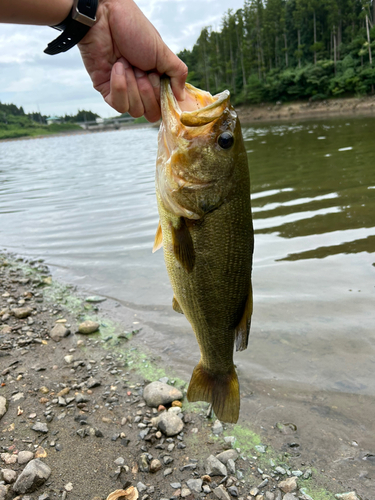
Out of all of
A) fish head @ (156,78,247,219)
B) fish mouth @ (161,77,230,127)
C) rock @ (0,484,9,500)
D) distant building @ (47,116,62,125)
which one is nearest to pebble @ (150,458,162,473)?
rock @ (0,484,9,500)

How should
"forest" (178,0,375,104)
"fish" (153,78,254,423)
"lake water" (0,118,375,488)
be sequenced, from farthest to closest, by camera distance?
1. "forest" (178,0,375,104)
2. "lake water" (0,118,375,488)
3. "fish" (153,78,254,423)

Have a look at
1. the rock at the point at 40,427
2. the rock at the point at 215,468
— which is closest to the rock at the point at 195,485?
the rock at the point at 215,468

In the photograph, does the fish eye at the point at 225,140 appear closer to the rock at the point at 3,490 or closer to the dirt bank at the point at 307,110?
the rock at the point at 3,490

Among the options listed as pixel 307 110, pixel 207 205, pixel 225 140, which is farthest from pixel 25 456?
pixel 307 110

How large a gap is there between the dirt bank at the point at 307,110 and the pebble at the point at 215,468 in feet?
136

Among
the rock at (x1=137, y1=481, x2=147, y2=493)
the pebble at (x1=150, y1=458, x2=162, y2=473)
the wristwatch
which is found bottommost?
the rock at (x1=137, y1=481, x2=147, y2=493)

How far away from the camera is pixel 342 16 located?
62.7 m

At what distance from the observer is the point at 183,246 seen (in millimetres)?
2166

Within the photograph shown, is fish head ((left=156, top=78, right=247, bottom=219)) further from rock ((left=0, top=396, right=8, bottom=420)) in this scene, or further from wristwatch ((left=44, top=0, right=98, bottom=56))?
rock ((left=0, top=396, right=8, bottom=420))

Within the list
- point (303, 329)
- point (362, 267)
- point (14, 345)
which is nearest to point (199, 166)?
point (303, 329)

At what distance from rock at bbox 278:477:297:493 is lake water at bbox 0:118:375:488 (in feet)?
3.32

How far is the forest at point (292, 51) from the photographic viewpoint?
52375mm

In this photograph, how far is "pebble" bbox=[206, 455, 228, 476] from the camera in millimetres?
2564

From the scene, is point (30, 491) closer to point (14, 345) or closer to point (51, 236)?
point (14, 345)
